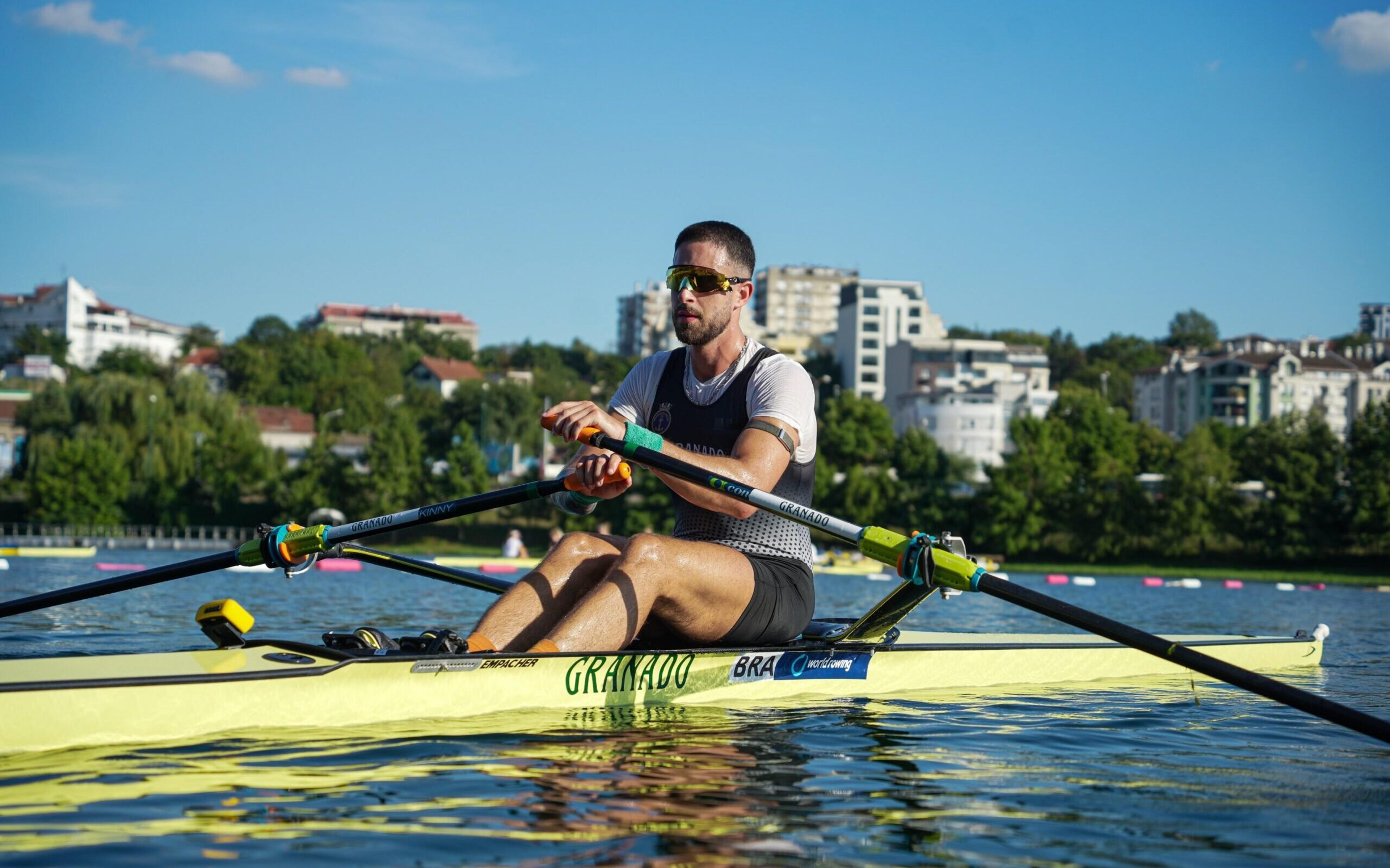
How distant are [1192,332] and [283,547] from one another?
16577cm

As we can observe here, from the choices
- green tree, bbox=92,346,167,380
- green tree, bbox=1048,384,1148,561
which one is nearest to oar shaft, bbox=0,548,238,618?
green tree, bbox=1048,384,1148,561

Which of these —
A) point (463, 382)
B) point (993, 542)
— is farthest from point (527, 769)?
point (463, 382)

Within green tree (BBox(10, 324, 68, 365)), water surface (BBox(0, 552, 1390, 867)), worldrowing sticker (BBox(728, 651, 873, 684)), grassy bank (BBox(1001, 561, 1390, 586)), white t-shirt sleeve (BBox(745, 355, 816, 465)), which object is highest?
green tree (BBox(10, 324, 68, 365))

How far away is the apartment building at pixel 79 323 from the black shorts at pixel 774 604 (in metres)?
148

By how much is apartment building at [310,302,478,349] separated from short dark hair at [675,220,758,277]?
16659 centimetres

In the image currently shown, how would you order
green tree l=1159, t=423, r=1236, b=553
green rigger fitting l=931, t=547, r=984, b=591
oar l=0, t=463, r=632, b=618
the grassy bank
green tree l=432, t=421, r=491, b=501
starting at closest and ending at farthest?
1. green rigger fitting l=931, t=547, r=984, b=591
2. oar l=0, t=463, r=632, b=618
3. the grassy bank
4. green tree l=1159, t=423, r=1236, b=553
5. green tree l=432, t=421, r=491, b=501

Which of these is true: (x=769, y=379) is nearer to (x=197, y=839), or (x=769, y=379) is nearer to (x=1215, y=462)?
(x=197, y=839)

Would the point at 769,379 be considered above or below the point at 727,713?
above

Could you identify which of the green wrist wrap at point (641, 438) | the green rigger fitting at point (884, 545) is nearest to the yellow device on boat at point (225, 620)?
the green wrist wrap at point (641, 438)

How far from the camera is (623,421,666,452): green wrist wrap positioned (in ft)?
19.0

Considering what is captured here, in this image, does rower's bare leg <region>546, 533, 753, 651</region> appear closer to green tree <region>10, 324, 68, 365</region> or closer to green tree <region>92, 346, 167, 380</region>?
green tree <region>92, 346, 167, 380</region>

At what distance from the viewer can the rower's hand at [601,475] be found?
5.79 meters

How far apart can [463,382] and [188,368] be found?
95.5 feet

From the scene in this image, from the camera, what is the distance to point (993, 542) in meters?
57.9
